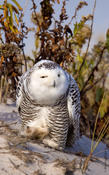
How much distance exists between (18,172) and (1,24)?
2.16m

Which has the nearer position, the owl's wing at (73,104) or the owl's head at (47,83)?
the owl's head at (47,83)

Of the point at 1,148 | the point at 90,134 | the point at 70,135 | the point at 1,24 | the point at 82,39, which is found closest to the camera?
the point at 1,148

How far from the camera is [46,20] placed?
3.50 m

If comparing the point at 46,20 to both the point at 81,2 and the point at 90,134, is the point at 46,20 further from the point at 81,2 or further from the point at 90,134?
the point at 90,134

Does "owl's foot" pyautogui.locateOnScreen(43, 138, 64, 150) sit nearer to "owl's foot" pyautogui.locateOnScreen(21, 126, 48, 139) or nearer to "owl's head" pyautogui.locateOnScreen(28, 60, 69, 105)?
"owl's foot" pyautogui.locateOnScreen(21, 126, 48, 139)

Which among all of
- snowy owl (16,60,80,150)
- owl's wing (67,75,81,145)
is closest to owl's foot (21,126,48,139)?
snowy owl (16,60,80,150)

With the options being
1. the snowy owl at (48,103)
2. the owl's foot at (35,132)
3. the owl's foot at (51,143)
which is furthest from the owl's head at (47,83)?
the owl's foot at (51,143)

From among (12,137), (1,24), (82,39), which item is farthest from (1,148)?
(82,39)

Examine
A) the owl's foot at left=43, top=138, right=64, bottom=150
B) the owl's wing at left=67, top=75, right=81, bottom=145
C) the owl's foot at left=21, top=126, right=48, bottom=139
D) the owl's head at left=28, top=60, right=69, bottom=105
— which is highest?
the owl's head at left=28, top=60, right=69, bottom=105

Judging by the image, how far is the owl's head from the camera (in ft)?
7.07

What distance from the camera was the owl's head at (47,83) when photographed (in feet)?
7.07

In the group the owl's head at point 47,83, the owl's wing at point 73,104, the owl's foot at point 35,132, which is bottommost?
the owl's foot at point 35,132

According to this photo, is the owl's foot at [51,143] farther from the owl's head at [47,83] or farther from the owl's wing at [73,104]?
the owl's head at [47,83]

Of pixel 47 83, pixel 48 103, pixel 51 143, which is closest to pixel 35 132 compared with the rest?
pixel 51 143
